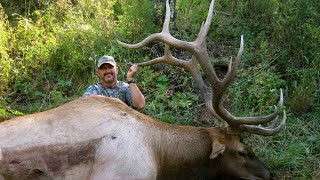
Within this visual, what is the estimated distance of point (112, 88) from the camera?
6.48 m

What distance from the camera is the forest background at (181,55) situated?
695 centimetres

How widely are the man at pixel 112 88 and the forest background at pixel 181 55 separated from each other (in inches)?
31.0

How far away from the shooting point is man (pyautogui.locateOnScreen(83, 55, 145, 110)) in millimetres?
6219

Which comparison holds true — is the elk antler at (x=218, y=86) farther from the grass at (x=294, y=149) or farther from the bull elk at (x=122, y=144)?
the grass at (x=294, y=149)

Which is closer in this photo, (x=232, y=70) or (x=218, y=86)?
(x=232, y=70)

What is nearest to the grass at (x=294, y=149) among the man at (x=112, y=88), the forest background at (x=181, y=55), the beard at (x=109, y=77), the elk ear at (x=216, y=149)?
the forest background at (x=181, y=55)

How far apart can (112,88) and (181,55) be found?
2.13m

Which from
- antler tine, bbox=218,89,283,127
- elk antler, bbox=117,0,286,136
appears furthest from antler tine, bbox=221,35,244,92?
antler tine, bbox=218,89,283,127

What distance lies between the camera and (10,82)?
26.2 feet

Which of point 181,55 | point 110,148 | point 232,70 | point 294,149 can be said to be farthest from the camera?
point 181,55

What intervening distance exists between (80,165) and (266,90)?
340 cm

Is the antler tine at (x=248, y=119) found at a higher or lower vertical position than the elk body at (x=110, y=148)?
higher

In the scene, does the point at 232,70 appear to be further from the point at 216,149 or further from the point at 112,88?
A: the point at 112,88

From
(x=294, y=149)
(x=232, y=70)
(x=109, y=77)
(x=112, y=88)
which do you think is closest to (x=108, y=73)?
(x=109, y=77)
